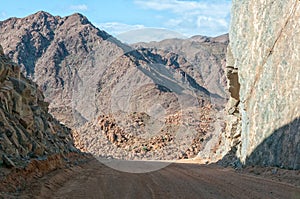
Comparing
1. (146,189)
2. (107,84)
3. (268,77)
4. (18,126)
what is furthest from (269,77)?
(107,84)

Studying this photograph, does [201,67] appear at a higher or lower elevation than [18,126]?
higher

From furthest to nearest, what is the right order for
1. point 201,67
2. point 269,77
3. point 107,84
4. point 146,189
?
point 201,67, point 107,84, point 269,77, point 146,189

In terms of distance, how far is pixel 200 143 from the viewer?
155ft

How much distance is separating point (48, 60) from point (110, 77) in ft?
148

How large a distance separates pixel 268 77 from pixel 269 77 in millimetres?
126

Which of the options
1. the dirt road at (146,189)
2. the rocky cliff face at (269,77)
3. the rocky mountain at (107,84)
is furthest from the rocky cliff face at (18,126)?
the rocky mountain at (107,84)

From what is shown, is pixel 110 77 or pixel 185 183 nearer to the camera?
pixel 185 183

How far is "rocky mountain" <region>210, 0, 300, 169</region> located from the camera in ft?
52.5

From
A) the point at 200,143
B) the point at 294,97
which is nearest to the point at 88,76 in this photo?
the point at 200,143

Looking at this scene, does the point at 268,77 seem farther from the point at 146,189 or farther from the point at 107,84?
the point at 107,84

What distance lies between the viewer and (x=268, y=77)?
62.6ft

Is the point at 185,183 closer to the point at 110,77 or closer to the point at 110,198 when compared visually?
the point at 110,198

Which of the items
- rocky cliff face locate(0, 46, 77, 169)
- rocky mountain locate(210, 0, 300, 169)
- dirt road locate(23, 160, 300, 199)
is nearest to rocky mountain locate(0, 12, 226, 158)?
rocky mountain locate(210, 0, 300, 169)

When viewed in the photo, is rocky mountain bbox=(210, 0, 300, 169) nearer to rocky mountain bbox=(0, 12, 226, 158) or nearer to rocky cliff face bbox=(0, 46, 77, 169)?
rocky cliff face bbox=(0, 46, 77, 169)
